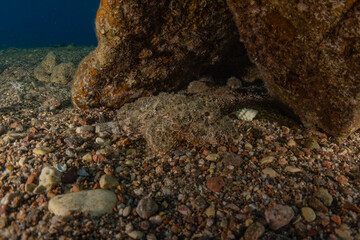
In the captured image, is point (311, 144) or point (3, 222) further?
point (311, 144)

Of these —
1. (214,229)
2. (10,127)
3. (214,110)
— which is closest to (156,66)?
(214,110)

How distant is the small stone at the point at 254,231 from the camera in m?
1.84

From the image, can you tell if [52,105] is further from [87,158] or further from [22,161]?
[87,158]

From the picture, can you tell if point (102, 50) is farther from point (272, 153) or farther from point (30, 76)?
point (30, 76)

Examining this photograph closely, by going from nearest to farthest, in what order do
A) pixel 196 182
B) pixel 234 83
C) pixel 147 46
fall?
1. pixel 196 182
2. pixel 147 46
3. pixel 234 83

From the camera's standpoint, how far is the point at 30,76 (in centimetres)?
689

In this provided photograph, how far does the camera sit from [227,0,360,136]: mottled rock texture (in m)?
2.01

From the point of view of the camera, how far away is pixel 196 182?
2453 mm

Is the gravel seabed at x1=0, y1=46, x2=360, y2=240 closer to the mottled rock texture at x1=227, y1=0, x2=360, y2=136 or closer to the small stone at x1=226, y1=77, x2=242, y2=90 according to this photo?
the mottled rock texture at x1=227, y1=0, x2=360, y2=136

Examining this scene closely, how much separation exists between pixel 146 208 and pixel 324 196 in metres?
1.88

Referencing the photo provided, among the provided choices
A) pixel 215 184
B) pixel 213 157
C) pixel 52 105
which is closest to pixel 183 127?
pixel 213 157

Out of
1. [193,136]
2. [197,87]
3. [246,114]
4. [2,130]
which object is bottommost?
[2,130]

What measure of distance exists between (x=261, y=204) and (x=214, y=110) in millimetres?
1474

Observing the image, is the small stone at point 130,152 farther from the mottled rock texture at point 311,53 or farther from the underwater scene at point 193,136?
the mottled rock texture at point 311,53
